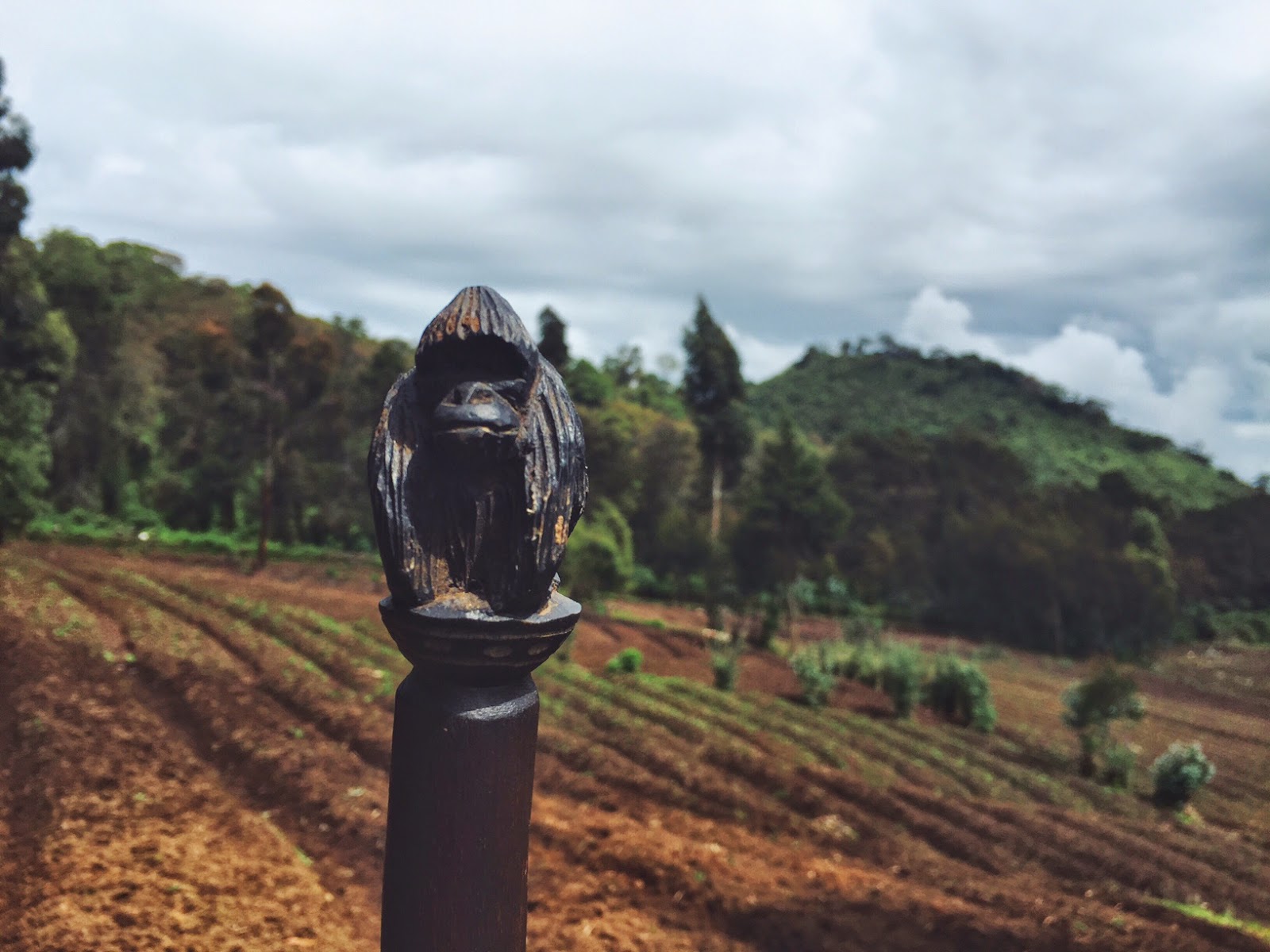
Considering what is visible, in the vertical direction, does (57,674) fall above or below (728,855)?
above

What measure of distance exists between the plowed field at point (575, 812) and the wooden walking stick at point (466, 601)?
7.22 ft

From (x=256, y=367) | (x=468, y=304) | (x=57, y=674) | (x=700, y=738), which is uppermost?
(x=256, y=367)

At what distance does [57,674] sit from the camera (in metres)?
6.47

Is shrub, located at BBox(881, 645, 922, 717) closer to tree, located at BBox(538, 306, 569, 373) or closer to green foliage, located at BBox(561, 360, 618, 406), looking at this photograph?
tree, located at BBox(538, 306, 569, 373)

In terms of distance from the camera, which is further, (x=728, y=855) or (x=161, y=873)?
(x=728, y=855)

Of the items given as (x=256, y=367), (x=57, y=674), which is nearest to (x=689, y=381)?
(x=256, y=367)

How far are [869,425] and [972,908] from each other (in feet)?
141

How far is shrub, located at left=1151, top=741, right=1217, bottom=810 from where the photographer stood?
8844 millimetres

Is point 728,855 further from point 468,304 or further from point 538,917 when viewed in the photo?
point 468,304

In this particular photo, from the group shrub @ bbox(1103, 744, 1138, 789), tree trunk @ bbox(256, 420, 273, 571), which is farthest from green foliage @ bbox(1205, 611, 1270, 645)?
tree trunk @ bbox(256, 420, 273, 571)

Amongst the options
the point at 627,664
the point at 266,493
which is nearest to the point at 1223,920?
the point at 627,664

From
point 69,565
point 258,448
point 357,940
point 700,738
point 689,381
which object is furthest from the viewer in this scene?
point 689,381

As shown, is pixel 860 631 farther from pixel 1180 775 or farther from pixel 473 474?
pixel 473 474

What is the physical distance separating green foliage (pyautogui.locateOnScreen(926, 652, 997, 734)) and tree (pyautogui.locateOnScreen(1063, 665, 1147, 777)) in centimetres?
138
